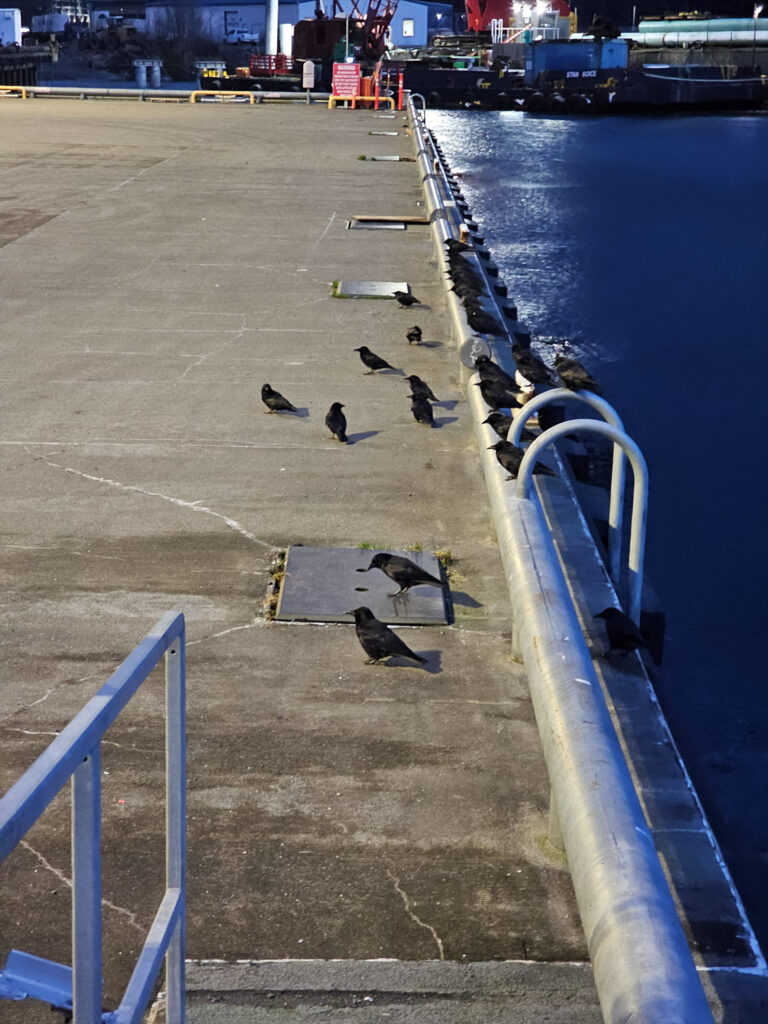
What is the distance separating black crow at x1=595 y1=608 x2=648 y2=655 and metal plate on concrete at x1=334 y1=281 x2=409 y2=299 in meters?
9.78

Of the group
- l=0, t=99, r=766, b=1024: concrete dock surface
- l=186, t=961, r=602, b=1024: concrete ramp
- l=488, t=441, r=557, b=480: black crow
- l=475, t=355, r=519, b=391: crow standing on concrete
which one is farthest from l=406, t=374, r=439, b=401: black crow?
l=186, t=961, r=602, b=1024: concrete ramp

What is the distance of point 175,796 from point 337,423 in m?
7.09

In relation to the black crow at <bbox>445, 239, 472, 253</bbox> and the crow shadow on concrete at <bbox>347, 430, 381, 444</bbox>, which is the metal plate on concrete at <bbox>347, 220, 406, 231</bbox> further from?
the crow shadow on concrete at <bbox>347, 430, 381, 444</bbox>

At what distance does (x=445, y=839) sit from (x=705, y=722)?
23.3 ft

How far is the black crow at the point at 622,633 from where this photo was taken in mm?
6445

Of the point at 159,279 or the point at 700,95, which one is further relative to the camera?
the point at 700,95

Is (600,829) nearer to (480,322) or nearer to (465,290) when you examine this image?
(480,322)

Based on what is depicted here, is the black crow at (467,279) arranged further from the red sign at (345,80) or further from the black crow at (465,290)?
the red sign at (345,80)

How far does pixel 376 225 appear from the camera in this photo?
21531mm

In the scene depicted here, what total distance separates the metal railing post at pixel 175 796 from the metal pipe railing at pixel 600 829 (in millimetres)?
Result: 1135

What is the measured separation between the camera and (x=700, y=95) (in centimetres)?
8862

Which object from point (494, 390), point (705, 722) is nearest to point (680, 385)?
point (705, 722)

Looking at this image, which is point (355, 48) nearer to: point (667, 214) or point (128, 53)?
point (128, 53)

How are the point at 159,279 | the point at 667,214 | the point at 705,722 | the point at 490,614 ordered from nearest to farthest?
1. the point at 490,614
2. the point at 705,722
3. the point at 159,279
4. the point at 667,214
